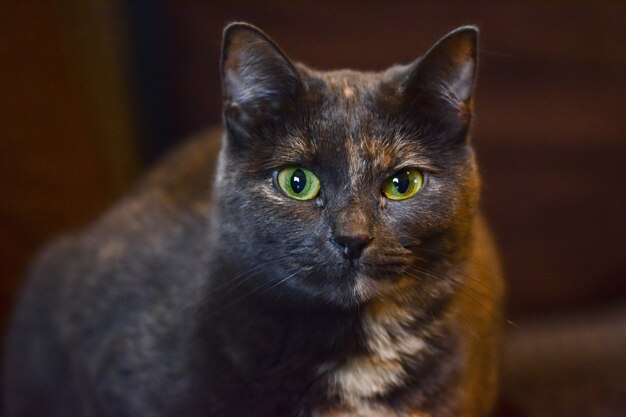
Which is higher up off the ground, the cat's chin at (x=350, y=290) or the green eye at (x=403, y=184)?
the green eye at (x=403, y=184)

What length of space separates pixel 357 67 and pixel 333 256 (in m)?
1.20

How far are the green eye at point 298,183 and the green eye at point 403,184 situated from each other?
11 cm

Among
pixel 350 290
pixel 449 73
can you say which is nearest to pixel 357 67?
pixel 449 73

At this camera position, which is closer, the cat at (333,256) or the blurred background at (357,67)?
the cat at (333,256)

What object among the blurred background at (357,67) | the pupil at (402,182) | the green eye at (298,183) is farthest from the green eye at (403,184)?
the blurred background at (357,67)

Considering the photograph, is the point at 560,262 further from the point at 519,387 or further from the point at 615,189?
the point at 519,387

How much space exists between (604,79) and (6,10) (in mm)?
1702

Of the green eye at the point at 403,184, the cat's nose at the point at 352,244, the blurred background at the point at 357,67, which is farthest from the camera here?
the blurred background at the point at 357,67

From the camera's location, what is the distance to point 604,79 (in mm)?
2215

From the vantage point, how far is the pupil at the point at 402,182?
120 centimetres

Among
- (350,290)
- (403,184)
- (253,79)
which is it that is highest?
(253,79)

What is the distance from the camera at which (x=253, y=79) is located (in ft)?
4.04

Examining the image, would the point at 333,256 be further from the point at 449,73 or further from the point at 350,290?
the point at 449,73

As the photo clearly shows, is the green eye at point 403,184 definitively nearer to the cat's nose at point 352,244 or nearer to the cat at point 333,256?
the cat at point 333,256
